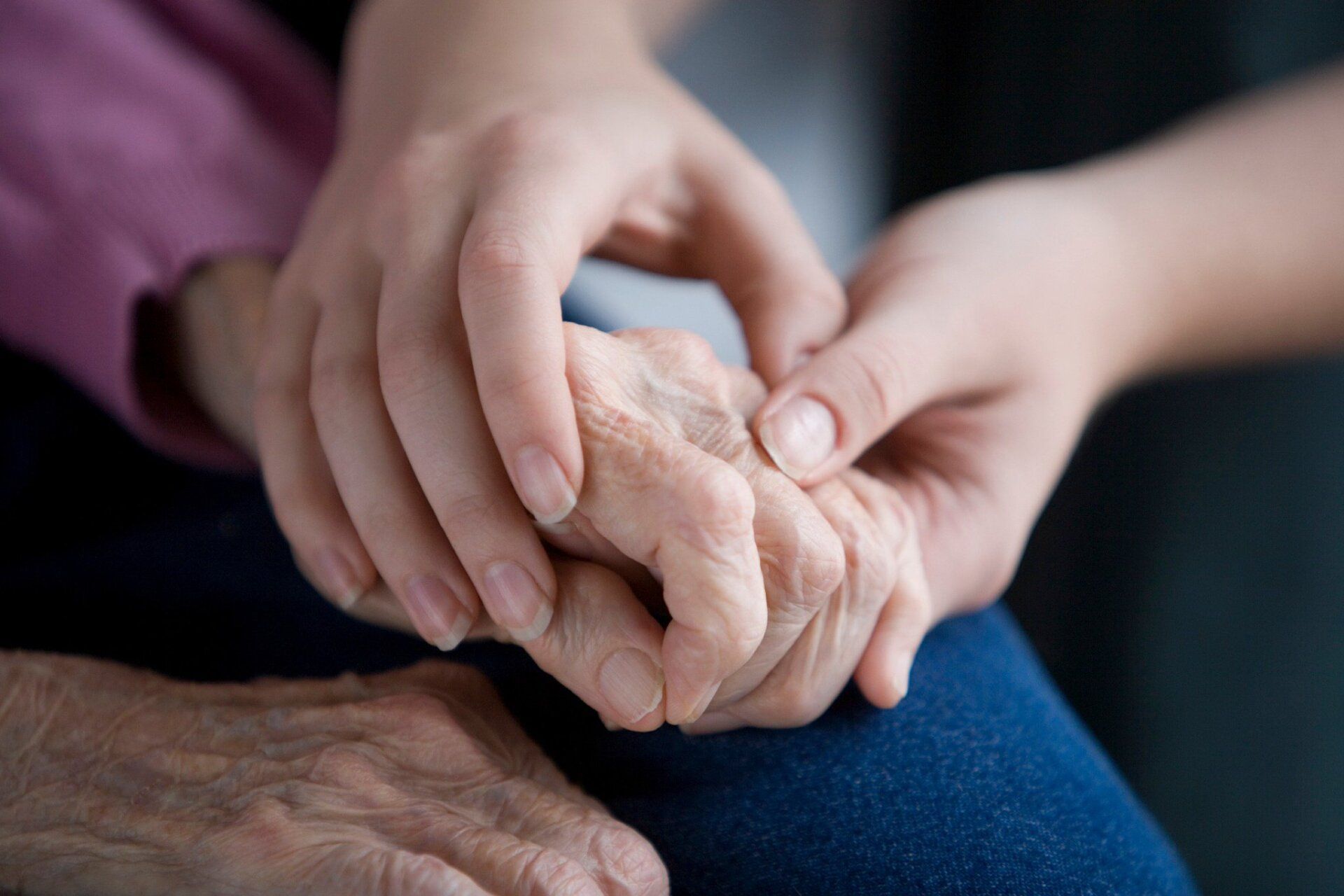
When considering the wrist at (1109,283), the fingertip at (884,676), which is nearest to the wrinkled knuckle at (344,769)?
the fingertip at (884,676)

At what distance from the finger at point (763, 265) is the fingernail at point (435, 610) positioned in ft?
0.94

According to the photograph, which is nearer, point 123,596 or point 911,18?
point 123,596

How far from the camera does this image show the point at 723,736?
694 mm

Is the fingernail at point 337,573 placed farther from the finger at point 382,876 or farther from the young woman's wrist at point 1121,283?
the young woman's wrist at point 1121,283

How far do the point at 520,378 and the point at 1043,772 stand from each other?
0.44 m

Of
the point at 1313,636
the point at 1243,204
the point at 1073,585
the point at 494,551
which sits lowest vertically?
the point at 1073,585

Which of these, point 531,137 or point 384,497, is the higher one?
point 531,137

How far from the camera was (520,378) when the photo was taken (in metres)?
0.57

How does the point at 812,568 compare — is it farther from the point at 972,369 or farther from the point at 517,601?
the point at 972,369

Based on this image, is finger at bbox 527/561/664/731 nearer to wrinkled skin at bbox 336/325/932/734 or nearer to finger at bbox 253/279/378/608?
wrinkled skin at bbox 336/325/932/734

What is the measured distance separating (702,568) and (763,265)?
0.35 meters

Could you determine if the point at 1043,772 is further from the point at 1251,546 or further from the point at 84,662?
the point at 1251,546

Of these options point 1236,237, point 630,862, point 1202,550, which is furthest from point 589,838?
point 1202,550

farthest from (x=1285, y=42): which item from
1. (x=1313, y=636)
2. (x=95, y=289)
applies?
(x=95, y=289)
